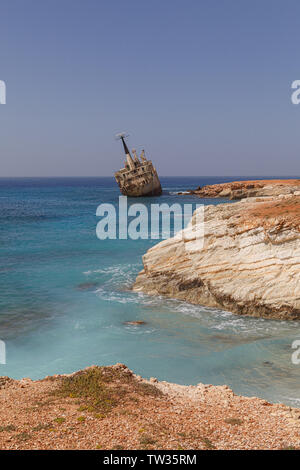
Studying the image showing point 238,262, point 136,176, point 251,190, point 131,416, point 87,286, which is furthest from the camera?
point 136,176

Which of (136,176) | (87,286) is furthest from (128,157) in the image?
(87,286)

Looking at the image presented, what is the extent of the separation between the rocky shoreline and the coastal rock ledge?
718cm

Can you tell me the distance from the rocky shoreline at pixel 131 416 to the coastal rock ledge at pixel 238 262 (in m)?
7.18

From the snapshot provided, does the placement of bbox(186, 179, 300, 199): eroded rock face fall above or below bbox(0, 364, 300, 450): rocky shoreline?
above

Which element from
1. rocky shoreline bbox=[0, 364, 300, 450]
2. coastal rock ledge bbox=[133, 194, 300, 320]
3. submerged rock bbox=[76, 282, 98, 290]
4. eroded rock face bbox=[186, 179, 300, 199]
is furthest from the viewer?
eroded rock face bbox=[186, 179, 300, 199]

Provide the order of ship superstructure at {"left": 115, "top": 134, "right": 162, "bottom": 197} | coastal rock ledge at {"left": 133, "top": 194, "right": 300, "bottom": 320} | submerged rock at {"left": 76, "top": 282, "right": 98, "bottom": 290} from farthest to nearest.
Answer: ship superstructure at {"left": 115, "top": 134, "right": 162, "bottom": 197}, submerged rock at {"left": 76, "top": 282, "right": 98, "bottom": 290}, coastal rock ledge at {"left": 133, "top": 194, "right": 300, "bottom": 320}

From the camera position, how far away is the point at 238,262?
57.8 ft

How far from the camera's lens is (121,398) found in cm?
941

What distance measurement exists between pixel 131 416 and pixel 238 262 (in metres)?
10.6

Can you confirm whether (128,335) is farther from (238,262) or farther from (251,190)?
(251,190)

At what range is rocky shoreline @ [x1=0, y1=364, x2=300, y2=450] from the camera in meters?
7.50

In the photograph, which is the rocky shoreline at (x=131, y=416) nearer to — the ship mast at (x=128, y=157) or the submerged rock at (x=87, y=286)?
the submerged rock at (x=87, y=286)

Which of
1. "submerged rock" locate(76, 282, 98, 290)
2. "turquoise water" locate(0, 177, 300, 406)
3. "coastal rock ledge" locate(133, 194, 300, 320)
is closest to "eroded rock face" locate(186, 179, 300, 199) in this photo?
"coastal rock ledge" locate(133, 194, 300, 320)

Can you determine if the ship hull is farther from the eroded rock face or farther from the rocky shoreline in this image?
the rocky shoreline
